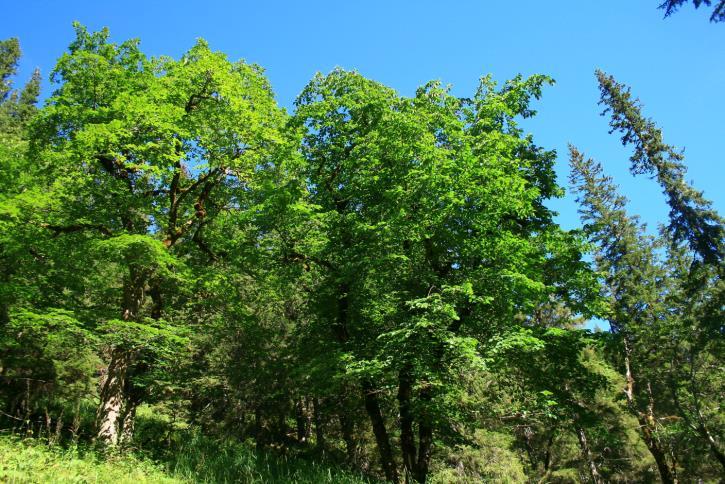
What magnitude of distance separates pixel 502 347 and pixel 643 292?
65.4 feet

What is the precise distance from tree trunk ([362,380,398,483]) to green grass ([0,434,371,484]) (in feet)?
8.87

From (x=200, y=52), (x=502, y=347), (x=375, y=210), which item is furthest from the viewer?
(x=200, y=52)

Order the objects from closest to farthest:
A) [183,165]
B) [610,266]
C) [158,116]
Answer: [158,116] < [183,165] < [610,266]

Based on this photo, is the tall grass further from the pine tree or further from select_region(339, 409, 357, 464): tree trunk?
the pine tree

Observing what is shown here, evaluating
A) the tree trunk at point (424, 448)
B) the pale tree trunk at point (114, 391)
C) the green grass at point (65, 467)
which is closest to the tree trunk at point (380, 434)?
the tree trunk at point (424, 448)

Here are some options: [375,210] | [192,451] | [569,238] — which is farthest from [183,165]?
[569,238]

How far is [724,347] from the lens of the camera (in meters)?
22.6

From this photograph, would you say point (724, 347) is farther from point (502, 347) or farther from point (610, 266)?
point (502, 347)

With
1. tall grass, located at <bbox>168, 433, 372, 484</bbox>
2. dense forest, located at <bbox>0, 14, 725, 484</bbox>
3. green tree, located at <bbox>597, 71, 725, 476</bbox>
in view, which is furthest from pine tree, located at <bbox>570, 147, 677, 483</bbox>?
tall grass, located at <bbox>168, 433, 372, 484</bbox>

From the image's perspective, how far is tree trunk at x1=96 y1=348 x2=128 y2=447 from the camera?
448 inches

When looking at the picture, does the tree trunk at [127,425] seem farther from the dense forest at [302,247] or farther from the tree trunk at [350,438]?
the tree trunk at [350,438]

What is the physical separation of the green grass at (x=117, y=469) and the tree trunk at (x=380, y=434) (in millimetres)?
2703

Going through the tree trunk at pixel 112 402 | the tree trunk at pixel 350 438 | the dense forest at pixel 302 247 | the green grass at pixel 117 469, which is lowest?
the tree trunk at pixel 350 438

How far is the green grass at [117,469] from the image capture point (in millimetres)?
6703
